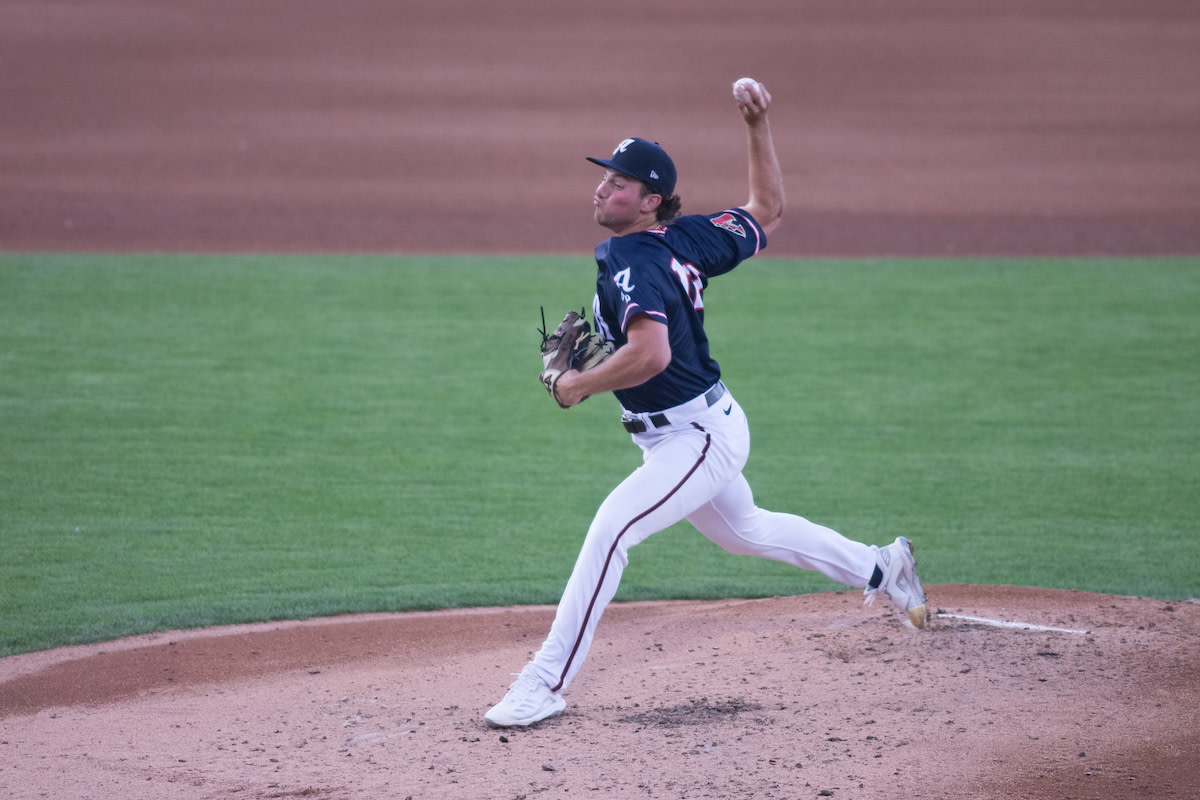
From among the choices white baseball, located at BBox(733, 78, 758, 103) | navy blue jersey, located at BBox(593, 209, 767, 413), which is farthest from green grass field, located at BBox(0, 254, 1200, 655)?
white baseball, located at BBox(733, 78, 758, 103)

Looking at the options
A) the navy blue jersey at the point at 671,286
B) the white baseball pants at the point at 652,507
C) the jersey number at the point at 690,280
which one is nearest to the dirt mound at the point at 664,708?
the white baseball pants at the point at 652,507

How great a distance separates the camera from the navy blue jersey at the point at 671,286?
144 inches

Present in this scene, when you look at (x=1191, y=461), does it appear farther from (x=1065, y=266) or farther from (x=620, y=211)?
(x=1065, y=266)

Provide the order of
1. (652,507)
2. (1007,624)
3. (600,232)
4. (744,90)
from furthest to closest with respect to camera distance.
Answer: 1. (600,232)
2. (1007,624)
3. (744,90)
4. (652,507)

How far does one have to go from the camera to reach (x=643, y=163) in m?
3.82

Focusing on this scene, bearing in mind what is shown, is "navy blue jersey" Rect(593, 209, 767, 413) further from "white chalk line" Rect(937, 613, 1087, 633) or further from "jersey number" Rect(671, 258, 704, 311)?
"white chalk line" Rect(937, 613, 1087, 633)

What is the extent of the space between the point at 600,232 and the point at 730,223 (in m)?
11.5

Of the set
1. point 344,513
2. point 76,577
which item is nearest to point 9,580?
point 76,577

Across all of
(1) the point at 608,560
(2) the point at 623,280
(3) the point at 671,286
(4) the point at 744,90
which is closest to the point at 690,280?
(3) the point at 671,286

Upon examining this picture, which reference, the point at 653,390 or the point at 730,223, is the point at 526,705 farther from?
the point at 730,223

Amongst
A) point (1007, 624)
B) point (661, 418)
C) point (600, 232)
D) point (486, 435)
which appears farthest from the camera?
point (600, 232)

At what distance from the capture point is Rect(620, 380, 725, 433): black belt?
3.88 meters

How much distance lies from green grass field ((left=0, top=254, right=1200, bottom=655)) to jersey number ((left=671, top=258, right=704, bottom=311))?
2.06m

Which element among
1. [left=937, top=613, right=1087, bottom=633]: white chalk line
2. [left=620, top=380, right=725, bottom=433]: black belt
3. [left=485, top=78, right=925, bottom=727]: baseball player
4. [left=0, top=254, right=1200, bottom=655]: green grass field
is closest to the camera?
[left=485, top=78, right=925, bottom=727]: baseball player
